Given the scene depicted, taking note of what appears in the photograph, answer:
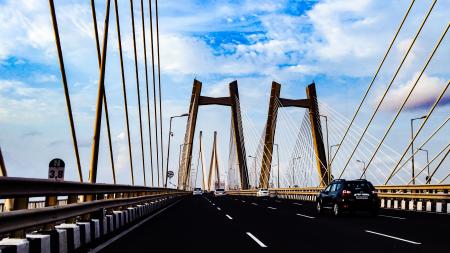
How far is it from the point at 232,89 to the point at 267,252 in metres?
49.2

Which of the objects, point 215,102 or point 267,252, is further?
point 215,102

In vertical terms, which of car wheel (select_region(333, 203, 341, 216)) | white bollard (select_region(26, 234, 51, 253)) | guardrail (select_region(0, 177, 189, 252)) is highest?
guardrail (select_region(0, 177, 189, 252))

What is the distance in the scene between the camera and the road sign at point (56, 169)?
15.2 metres

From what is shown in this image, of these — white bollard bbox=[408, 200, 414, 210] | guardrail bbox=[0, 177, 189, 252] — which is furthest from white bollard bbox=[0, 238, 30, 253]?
white bollard bbox=[408, 200, 414, 210]

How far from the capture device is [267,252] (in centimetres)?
888

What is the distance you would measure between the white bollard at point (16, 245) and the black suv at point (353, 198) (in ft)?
46.1

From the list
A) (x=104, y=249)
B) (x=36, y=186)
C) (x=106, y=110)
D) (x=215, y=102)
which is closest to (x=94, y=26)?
(x=106, y=110)

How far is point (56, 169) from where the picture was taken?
15359 millimetres

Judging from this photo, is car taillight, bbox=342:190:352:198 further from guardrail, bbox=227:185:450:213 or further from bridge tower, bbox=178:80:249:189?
bridge tower, bbox=178:80:249:189

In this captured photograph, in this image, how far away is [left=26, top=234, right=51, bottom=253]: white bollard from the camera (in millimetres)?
6816

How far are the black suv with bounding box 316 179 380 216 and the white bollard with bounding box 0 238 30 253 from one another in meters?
14.0

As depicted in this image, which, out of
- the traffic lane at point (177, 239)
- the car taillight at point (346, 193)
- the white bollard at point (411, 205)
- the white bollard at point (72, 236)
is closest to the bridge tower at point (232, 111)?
the white bollard at point (411, 205)

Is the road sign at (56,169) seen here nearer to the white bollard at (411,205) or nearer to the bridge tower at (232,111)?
the white bollard at (411,205)

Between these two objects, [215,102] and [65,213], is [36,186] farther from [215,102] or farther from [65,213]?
[215,102]
